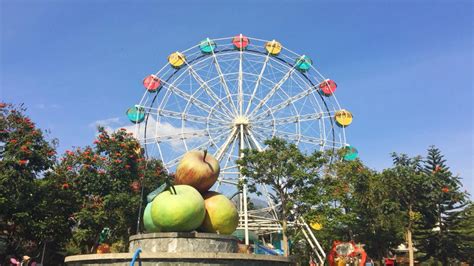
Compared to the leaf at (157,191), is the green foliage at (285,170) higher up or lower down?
higher up

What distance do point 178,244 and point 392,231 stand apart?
860 inches

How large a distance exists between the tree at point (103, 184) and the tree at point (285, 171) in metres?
6.27

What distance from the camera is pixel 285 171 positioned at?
23.8 meters

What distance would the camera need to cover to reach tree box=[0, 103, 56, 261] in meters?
21.5

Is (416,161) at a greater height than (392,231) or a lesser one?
greater

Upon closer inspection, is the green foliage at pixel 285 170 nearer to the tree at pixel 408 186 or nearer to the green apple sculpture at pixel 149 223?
the tree at pixel 408 186

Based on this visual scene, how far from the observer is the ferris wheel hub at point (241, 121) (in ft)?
99.3

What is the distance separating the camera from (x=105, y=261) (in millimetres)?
11188

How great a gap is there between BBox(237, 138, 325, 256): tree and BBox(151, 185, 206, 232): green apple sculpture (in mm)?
12084

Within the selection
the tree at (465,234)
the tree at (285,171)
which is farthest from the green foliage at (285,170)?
the tree at (465,234)

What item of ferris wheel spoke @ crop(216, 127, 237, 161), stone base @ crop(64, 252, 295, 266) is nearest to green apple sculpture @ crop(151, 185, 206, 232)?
stone base @ crop(64, 252, 295, 266)

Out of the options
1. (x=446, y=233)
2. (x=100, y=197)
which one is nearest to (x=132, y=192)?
(x=100, y=197)

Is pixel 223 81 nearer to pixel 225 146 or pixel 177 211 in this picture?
pixel 225 146

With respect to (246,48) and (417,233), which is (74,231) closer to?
(246,48)
